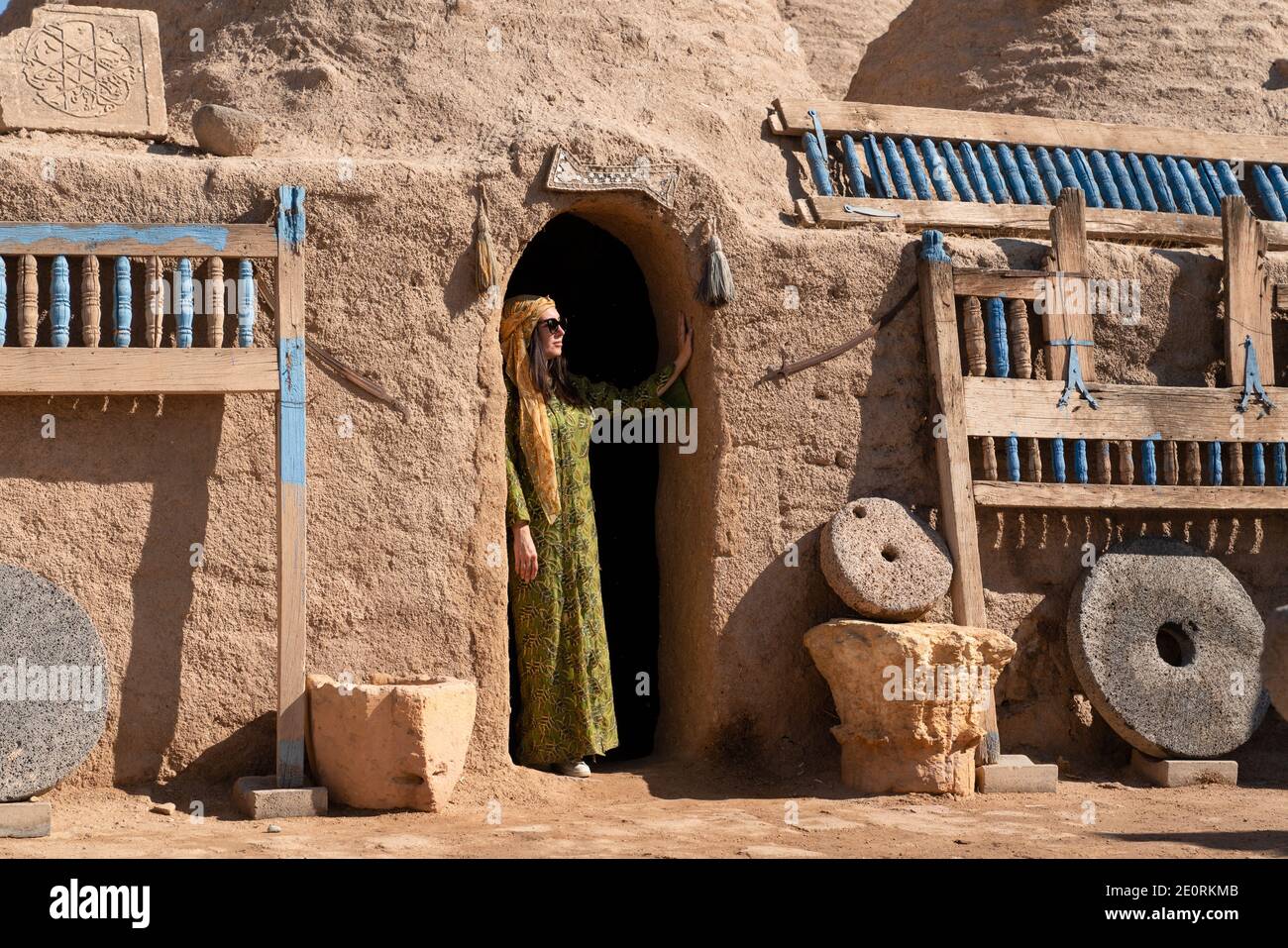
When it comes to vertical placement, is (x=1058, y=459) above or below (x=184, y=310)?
below

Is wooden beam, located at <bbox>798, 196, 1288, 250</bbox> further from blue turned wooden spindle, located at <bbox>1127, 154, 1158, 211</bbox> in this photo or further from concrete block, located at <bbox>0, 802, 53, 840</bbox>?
concrete block, located at <bbox>0, 802, 53, 840</bbox>

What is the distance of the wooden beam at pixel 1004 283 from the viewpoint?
768 centimetres

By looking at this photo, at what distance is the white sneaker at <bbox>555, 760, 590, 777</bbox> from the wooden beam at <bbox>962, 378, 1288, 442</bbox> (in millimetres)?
2244

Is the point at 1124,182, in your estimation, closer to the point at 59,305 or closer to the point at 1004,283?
the point at 1004,283

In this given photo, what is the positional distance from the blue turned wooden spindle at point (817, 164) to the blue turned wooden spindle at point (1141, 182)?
169 cm

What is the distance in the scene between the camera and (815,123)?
8.09m

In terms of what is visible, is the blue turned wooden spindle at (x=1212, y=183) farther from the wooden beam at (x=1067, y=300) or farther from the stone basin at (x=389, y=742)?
the stone basin at (x=389, y=742)

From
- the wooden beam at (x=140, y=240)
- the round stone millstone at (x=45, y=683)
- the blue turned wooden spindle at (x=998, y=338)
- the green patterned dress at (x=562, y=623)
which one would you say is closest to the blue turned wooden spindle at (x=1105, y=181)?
the blue turned wooden spindle at (x=998, y=338)

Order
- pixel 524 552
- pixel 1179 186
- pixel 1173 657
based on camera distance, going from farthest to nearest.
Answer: pixel 1179 186 < pixel 1173 657 < pixel 524 552

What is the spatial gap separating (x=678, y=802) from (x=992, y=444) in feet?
7.15

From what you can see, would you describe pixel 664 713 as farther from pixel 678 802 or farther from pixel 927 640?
pixel 927 640

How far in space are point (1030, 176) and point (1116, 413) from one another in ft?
4.32

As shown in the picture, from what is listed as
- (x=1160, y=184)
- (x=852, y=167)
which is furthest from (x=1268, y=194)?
(x=852, y=167)

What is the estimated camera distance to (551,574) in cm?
727
